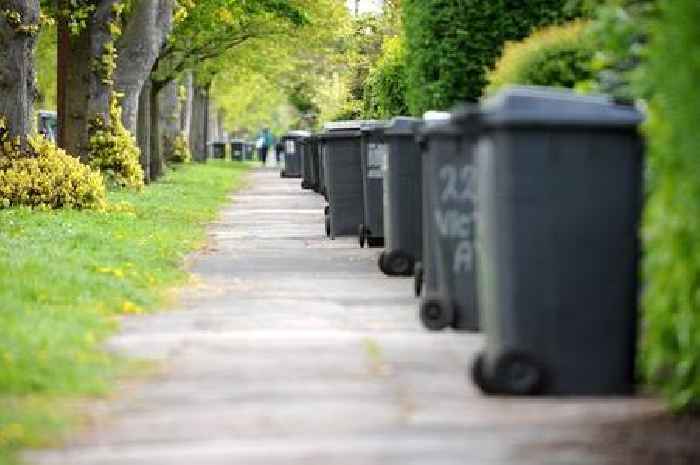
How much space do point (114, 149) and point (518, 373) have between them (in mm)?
25167

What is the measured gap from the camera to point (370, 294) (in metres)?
15.1

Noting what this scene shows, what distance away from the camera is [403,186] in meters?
16.1

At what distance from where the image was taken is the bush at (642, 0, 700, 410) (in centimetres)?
796

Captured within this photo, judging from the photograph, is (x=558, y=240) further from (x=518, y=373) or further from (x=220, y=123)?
(x=220, y=123)

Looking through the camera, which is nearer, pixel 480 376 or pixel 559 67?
pixel 480 376

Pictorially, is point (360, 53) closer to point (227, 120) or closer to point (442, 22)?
point (442, 22)

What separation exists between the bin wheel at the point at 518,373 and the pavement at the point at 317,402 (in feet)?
0.23

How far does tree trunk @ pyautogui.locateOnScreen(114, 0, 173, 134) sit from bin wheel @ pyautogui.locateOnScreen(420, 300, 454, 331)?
2209cm

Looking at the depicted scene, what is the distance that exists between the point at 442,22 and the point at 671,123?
1108 centimetres

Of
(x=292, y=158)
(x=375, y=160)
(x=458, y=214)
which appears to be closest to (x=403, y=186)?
(x=375, y=160)

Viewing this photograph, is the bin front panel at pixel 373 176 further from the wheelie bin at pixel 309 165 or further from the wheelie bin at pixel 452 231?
the wheelie bin at pixel 309 165

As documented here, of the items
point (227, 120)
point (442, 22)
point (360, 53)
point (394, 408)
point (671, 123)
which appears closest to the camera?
point (671, 123)

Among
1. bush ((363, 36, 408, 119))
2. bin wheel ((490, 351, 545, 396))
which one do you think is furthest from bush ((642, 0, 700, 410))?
bush ((363, 36, 408, 119))

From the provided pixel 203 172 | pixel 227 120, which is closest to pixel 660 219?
pixel 203 172
